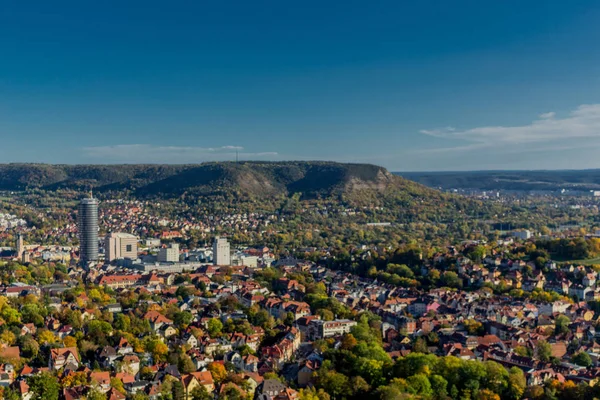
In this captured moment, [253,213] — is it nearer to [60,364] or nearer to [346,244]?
[346,244]

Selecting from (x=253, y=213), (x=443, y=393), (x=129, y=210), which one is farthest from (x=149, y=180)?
(x=443, y=393)

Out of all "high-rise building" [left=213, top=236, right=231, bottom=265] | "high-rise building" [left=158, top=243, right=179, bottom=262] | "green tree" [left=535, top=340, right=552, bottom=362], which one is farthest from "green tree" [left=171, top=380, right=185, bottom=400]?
"high-rise building" [left=158, top=243, right=179, bottom=262]

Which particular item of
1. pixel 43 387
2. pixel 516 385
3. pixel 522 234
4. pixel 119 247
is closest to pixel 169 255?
pixel 119 247

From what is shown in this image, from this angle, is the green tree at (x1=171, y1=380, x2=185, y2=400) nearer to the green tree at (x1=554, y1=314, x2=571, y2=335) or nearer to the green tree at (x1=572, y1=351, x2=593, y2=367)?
the green tree at (x1=572, y1=351, x2=593, y2=367)

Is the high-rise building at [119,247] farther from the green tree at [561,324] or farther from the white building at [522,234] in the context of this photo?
the green tree at [561,324]

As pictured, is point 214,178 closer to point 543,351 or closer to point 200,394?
point 543,351

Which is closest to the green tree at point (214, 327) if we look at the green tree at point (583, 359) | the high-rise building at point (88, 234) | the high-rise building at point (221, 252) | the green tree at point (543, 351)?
the green tree at point (543, 351)
